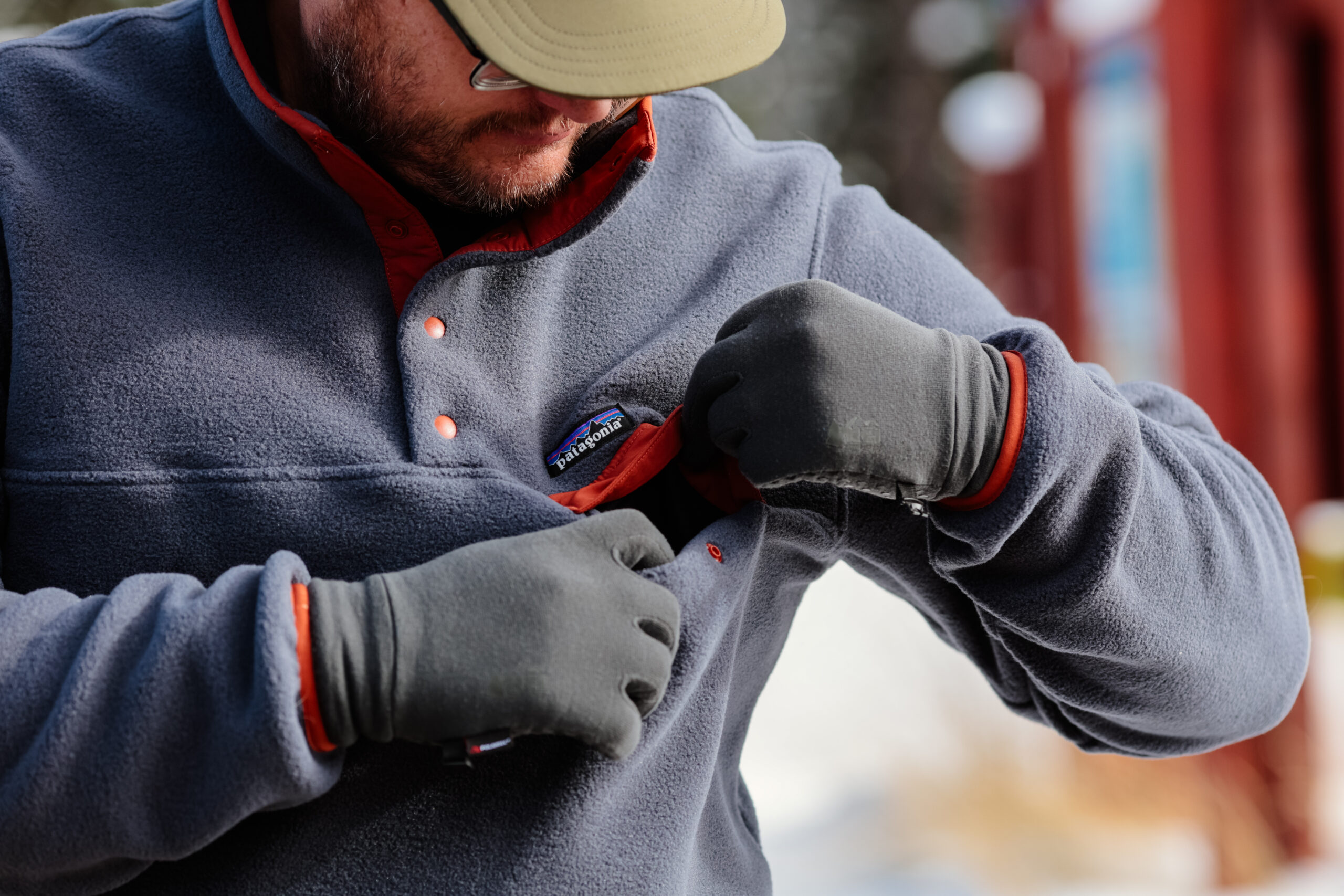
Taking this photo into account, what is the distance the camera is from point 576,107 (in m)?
1.20

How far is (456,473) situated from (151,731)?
35cm

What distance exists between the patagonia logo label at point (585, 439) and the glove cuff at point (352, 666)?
32 cm

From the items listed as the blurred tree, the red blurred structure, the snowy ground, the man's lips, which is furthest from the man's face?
the blurred tree

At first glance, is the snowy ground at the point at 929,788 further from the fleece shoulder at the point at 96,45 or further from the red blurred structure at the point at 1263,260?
the fleece shoulder at the point at 96,45

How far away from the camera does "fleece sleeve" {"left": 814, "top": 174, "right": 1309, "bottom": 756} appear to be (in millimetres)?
1175

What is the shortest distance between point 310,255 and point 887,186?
30.1 feet

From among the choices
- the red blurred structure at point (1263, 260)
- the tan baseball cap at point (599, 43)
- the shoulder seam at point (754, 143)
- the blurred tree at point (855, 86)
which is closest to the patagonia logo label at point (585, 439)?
the tan baseball cap at point (599, 43)

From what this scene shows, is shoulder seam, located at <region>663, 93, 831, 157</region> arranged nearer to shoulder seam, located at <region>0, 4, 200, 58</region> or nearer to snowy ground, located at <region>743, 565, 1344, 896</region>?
shoulder seam, located at <region>0, 4, 200, 58</region>

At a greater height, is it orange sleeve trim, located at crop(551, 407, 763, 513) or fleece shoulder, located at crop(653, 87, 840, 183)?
fleece shoulder, located at crop(653, 87, 840, 183)

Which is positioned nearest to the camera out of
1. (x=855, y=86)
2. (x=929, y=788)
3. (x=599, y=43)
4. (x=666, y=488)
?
(x=599, y=43)

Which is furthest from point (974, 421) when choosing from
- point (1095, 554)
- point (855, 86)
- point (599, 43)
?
point (855, 86)

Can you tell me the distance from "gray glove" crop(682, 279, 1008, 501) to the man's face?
0.26 metres

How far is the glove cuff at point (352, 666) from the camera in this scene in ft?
3.08

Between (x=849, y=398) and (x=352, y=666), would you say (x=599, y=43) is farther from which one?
(x=352, y=666)
